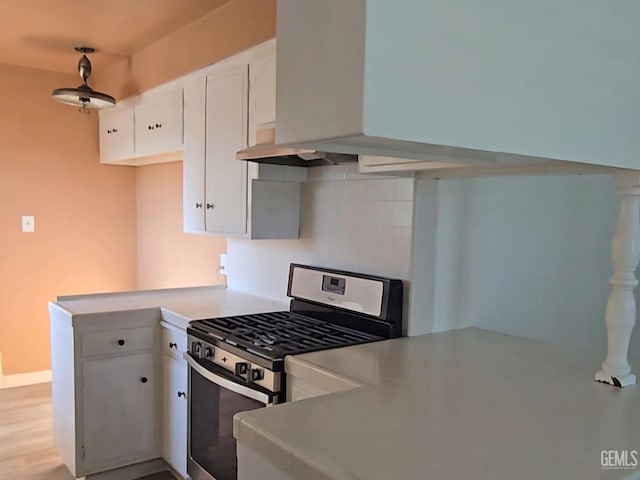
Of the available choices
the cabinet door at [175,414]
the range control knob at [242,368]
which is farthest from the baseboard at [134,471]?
the range control knob at [242,368]

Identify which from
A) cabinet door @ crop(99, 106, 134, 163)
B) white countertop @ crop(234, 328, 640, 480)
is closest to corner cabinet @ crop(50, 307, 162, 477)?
white countertop @ crop(234, 328, 640, 480)

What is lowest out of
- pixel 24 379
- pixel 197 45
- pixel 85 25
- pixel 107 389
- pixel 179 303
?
pixel 24 379

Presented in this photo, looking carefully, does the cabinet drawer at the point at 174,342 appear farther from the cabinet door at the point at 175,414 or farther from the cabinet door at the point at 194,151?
the cabinet door at the point at 194,151

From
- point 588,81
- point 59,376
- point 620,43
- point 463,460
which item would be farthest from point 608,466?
point 59,376

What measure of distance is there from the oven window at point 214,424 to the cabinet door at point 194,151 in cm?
100

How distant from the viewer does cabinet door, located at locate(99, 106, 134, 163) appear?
12.4 ft

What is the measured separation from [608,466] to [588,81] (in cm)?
79

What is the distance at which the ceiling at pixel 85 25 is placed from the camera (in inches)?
112

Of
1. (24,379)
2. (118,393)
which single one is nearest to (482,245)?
(118,393)

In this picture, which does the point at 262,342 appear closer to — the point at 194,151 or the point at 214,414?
the point at 214,414

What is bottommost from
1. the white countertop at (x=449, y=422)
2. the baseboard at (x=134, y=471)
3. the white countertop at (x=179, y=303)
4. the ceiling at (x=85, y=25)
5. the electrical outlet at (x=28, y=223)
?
the baseboard at (x=134, y=471)

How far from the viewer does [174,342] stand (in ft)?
8.02

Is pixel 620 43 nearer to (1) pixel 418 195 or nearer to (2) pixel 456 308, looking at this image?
(1) pixel 418 195

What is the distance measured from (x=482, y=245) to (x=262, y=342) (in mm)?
968
